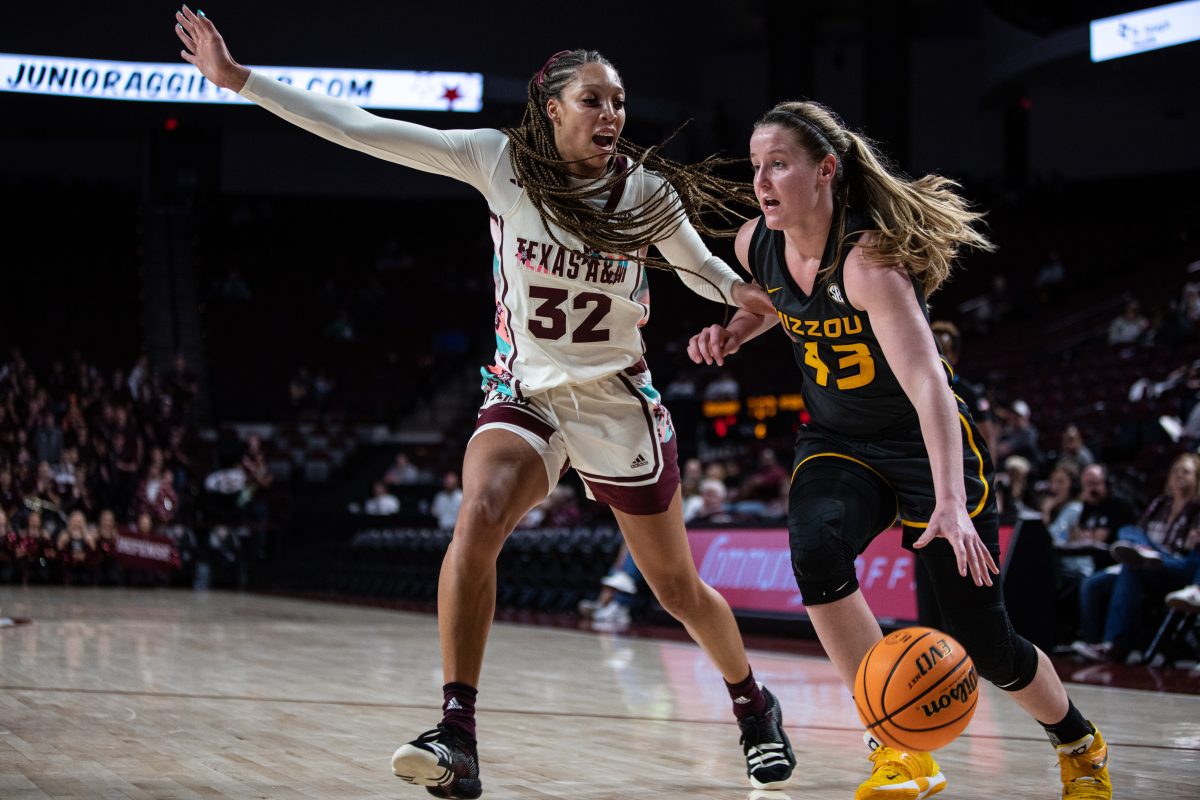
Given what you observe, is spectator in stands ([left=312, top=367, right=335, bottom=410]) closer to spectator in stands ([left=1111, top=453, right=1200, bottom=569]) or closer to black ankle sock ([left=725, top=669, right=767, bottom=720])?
spectator in stands ([left=1111, top=453, right=1200, bottom=569])

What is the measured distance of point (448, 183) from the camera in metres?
28.4

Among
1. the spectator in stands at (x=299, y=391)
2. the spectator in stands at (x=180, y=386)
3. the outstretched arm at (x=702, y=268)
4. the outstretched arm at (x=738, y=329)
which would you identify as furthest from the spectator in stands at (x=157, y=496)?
the outstretched arm at (x=738, y=329)

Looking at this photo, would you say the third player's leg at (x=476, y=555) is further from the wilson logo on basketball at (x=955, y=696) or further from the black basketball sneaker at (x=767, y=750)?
the wilson logo on basketball at (x=955, y=696)

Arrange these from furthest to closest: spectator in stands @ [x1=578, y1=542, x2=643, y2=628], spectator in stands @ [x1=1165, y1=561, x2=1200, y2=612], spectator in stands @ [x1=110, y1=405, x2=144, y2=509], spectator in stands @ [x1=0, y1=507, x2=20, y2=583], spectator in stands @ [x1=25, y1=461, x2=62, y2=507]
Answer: spectator in stands @ [x1=110, y1=405, x2=144, y2=509]
spectator in stands @ [x1=25, y1=461, x2=62, y2=507]
spectator in stands @ [x1=0, y1=507, x2=20, y2=583]
spectator in stands @ [x1=578, y1=542, x2=643, y2=628]
spectator in stands @ [x1=1165, y1=561, x2=1200, y2=612]

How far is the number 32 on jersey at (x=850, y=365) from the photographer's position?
3.81m

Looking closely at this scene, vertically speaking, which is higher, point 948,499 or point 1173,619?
point 948,499

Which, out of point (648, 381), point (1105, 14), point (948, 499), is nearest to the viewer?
point (948, 499)

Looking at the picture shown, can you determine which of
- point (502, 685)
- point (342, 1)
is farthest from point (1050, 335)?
point (502, 685)

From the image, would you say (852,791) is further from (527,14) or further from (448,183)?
(448,183)

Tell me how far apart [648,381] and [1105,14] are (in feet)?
68.1

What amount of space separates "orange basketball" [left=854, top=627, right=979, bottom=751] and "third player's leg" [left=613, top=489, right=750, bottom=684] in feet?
2.46

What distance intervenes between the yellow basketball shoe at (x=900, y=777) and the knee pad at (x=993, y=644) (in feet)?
1.01

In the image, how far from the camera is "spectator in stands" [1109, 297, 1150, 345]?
652 inches

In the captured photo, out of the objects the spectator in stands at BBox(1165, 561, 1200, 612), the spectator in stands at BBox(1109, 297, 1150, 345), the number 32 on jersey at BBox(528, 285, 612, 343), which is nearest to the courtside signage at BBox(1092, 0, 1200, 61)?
the spectator in stands at BBox(1109, 297, 1150, 345)
